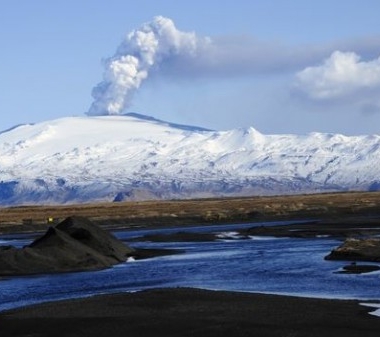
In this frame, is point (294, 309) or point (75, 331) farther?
point (294, 309)

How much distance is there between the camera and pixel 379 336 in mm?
32062

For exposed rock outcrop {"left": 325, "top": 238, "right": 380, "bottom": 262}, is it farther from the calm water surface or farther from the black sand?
the black sand

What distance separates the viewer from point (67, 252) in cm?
6994

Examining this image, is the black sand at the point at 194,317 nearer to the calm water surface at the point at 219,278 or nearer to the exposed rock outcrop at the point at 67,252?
the calm water surface at the point at 219,278

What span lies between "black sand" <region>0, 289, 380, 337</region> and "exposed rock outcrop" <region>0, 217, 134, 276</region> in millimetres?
20804

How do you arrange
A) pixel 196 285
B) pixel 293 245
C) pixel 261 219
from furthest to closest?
pixel 261 219, pixel 293 245, pixel 196 285

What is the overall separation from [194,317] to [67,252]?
33.1 meters

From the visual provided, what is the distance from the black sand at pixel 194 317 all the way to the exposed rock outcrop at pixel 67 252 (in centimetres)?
2080

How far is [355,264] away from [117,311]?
2236cm

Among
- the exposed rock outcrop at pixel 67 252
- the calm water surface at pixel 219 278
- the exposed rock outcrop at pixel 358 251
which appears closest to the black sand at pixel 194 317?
the calm water surface at pixel 219 278

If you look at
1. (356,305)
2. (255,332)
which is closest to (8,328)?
(255,332)

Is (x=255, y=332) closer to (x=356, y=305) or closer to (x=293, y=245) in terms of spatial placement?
(x=356, y=305)

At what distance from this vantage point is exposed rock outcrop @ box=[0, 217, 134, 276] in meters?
65.9

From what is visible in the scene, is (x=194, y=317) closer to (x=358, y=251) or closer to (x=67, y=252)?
(x=358, y=251)
